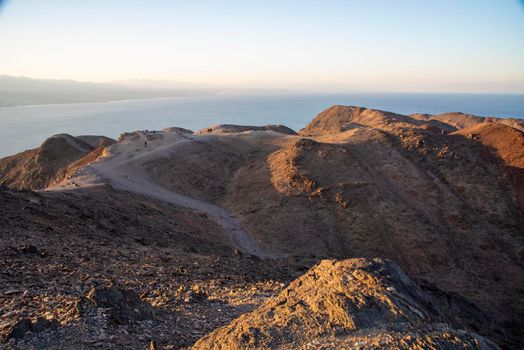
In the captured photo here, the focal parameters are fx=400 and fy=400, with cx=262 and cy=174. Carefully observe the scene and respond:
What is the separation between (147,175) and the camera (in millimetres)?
38156

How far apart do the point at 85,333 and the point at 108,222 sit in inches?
556

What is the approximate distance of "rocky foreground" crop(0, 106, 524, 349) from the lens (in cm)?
793

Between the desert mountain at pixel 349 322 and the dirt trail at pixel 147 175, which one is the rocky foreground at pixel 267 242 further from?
the dirt trail at pixel 147 175

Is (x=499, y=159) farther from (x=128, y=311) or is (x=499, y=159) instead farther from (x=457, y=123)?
(x=457, y=123)

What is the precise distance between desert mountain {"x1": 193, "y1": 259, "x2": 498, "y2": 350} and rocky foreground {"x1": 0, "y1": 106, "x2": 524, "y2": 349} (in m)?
0.04

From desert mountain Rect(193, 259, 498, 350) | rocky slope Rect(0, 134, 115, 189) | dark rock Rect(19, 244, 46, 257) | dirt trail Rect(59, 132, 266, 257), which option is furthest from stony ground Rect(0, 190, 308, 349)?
rocky slope Rect(0, 134, 115, 189)

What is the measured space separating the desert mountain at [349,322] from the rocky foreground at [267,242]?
0.12 feet

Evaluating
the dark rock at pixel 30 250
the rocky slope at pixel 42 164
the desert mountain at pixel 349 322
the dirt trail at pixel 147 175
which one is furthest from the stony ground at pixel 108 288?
the rocky slope at pixel 42 164

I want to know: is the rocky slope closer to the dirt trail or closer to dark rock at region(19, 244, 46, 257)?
the dirt trail

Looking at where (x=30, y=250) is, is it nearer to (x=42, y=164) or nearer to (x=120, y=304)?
(x=120, y=304)

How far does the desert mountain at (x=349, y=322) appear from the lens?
699 cm

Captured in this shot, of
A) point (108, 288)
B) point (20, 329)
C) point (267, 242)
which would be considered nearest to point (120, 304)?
point (108, 288)

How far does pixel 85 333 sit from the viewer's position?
832cm

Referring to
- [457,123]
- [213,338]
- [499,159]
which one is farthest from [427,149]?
[457,123]
